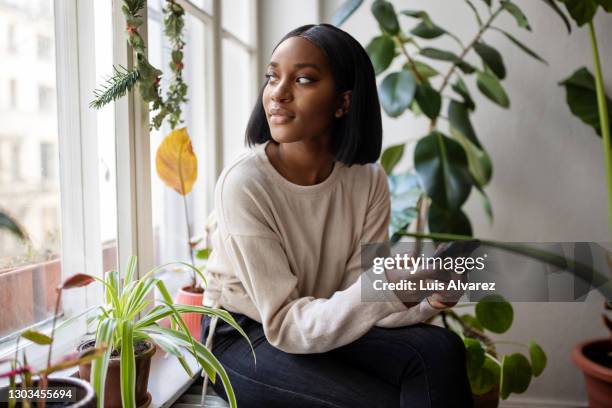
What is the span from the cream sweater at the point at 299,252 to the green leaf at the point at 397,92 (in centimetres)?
37

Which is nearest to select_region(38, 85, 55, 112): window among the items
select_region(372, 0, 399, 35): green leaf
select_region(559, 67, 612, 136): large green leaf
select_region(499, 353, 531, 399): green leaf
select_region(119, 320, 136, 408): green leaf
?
select_region(119, 320, 136, 408): green leaf

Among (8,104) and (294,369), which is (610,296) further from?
(8,104)

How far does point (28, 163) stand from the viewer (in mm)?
1098

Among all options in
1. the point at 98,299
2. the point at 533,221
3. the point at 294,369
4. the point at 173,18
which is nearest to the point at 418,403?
the point at 294,369

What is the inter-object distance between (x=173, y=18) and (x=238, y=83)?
94 centimetres

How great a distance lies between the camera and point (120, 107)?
1.28 meters

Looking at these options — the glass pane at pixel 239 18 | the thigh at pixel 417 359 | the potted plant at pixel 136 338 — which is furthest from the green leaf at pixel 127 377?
→ the glass pane at pixel 239 18

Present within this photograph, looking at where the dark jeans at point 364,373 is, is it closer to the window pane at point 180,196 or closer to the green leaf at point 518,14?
the window pane at point 180,196

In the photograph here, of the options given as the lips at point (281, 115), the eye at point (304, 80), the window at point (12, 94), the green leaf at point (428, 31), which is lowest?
the lips at point (281, 115)

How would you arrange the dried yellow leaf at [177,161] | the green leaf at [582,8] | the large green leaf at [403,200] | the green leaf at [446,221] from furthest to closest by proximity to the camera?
the large green leaf at [403,200], the green leaf at [446,221], the green leaf at [582,8], the dried yellow leaf at [177,161]

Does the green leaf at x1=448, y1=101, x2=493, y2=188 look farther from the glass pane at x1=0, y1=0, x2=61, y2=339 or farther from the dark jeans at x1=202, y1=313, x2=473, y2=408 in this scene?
the glass pane at x1=0, y1=0, x2=61, y2=339

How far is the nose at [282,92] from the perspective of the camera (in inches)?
46.5

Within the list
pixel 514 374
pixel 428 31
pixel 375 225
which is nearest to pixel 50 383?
pixel 375 225

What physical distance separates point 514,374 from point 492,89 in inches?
37.5
